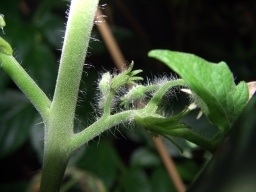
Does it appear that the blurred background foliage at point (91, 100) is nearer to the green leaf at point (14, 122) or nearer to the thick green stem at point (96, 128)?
the green leaf at point (14, 122)

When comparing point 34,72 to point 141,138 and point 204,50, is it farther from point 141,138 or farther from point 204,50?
point 204,50

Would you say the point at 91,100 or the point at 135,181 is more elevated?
the point at 91,100

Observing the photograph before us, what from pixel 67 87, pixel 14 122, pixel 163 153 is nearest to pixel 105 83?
pixel 67 87

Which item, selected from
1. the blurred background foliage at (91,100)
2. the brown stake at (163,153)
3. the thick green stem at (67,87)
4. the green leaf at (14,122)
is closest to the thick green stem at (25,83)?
the thick green stem at (67,87)

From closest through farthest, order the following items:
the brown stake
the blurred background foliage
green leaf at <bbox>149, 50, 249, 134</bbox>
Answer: green leaf at <bbox>149, 50, 249, 134</bbox> < the brown stake < the blurred background foliage

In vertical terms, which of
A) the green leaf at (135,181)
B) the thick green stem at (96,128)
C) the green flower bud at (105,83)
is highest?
the green flower bud at (105,83)

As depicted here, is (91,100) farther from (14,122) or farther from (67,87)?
(67,87)

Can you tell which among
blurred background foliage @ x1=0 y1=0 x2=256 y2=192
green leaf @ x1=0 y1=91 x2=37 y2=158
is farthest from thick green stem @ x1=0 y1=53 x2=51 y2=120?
green leaf @ x1=0 y1=91 x2=37 y2=158

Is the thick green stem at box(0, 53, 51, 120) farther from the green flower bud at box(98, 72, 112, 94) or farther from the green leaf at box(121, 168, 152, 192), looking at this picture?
the green leaf at box(121, 168, 152, 192)
